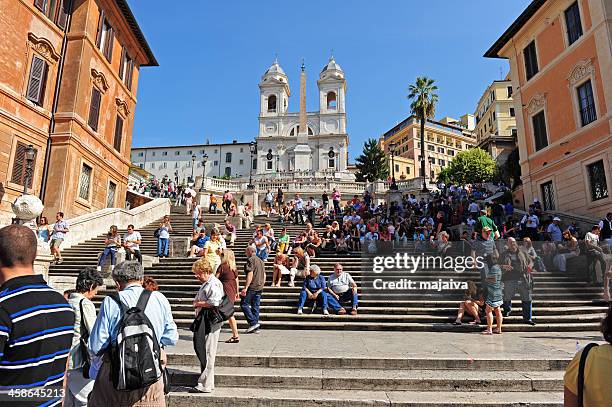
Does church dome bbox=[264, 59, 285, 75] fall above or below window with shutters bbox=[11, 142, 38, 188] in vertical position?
above

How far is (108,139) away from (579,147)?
25.3 m

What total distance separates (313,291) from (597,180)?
14.5m

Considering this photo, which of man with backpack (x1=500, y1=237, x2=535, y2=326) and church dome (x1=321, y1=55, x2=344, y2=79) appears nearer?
man with backpack (x1=500, y1=237, x2=535, y2=326)

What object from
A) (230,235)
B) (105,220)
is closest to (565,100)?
(230,235)

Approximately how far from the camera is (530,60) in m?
21.7

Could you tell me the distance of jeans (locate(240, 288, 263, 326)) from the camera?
8586 mm

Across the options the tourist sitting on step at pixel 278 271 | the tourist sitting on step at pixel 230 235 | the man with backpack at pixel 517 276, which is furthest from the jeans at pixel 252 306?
the tourist sitting on step at pixel 230 235

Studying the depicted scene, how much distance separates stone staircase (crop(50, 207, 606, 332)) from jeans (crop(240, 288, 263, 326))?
2.36ft

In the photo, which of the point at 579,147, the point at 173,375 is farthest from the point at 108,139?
the point at 579,147

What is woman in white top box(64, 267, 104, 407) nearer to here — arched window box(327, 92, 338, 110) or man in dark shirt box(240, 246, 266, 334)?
man in dark shirt box(240, 246, 266, 334)

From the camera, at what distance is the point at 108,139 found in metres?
22.7

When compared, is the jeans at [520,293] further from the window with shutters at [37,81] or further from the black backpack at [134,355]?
the window with shutters at [37,81]

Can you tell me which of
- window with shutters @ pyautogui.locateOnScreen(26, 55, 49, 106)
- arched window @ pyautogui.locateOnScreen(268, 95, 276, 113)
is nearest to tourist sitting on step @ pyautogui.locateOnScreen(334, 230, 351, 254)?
window with shutters @ pyautogui.locateOnScreen(26, 55, 49, 106)

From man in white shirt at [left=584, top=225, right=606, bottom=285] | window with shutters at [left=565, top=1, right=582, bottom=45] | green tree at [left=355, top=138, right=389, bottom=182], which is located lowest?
man in white shirt at [left=584, top=225, right=606, bottom=285]
